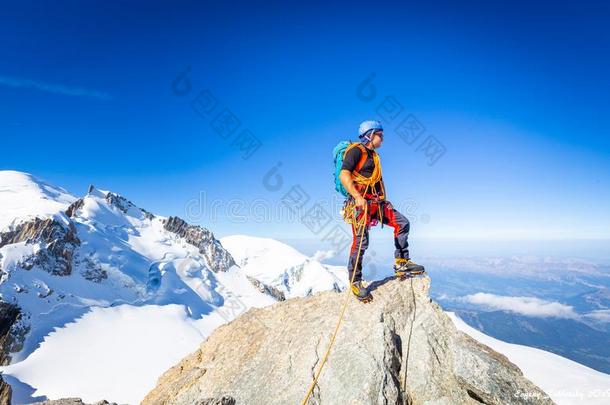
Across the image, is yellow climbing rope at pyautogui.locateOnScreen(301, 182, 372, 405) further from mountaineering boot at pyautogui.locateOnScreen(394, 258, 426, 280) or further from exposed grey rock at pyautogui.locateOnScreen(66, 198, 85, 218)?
exposed grey rock at pyautogui.locateOnScreen(66, 198, 85, 218)

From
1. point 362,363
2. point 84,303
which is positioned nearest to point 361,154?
point 362,363

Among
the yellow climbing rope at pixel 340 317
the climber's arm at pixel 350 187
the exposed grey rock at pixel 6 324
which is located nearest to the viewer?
the yellow climbing rope at pixel 340 317

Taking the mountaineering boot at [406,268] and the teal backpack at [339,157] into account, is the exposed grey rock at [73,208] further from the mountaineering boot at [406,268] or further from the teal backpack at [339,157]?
the mountaineering boot at [406,268]

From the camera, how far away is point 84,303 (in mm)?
139000

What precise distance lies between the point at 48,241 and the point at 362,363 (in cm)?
18006

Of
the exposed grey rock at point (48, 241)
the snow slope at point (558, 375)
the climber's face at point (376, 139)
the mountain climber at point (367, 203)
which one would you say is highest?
the exposed grey rock at point (48, 241)

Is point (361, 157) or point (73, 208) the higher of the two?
point (73, 208)

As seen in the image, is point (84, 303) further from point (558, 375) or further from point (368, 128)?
point (368, 128)

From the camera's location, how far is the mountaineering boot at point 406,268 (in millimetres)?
8648

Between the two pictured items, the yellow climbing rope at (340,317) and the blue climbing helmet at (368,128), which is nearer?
the yellow climbing rope at (340,317)

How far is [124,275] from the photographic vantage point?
559 ft

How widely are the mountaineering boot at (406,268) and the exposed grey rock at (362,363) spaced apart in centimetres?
23

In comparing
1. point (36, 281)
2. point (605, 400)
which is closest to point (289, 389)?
point (605, 400)

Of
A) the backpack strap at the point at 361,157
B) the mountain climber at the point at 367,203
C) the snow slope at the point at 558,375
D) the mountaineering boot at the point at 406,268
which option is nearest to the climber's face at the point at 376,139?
the mountain climber at the point at 367,203
